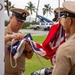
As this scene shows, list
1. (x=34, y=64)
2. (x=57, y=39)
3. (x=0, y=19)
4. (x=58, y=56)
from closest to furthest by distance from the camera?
1. (x=58, y=56)
2. (x=0, y=19)
3. (x=57, y=39)
4. (x=34, y=64)

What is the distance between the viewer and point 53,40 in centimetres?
451

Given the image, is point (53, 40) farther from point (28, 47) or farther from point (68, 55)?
point (68, 55)

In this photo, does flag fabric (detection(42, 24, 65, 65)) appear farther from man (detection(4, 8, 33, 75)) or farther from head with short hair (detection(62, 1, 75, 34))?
head with short hair (detection(62, 1, 75, 34))

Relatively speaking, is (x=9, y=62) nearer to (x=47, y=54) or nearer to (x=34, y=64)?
(x=47, y=54)

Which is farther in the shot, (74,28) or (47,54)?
(47,54)

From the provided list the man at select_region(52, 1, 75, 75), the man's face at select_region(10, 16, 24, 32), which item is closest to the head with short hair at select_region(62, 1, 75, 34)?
the man at select_region(52, 1, 75, 75)

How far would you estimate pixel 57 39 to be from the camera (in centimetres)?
450

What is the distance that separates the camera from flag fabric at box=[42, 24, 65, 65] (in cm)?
446

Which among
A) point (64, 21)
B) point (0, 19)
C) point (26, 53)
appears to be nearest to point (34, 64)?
point (26, 53)

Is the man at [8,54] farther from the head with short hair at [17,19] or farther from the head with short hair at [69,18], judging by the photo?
the head with short hair at [69,18]

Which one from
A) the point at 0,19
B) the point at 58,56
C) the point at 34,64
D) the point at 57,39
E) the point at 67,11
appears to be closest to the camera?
the point at 58,56

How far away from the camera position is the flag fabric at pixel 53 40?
4.46 meters

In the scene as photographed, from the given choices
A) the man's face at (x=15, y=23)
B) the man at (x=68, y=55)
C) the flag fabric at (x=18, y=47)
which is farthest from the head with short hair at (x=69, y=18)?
the man's face at (x=15, y=23)

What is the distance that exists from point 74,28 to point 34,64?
8.12 meters
